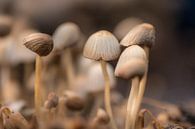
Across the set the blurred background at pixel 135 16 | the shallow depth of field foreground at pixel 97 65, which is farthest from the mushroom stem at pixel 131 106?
the blurred background at pixel 135 16

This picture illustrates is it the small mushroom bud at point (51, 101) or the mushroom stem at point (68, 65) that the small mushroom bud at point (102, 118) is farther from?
the mushroom stem at point (68, 65)

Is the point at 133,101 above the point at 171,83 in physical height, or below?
above

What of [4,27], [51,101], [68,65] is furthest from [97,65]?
[51,101]

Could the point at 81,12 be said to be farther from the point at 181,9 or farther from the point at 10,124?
the point at 10,124

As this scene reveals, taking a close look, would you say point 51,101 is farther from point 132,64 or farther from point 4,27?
point 4,27

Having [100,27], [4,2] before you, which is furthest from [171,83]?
[4,2]
